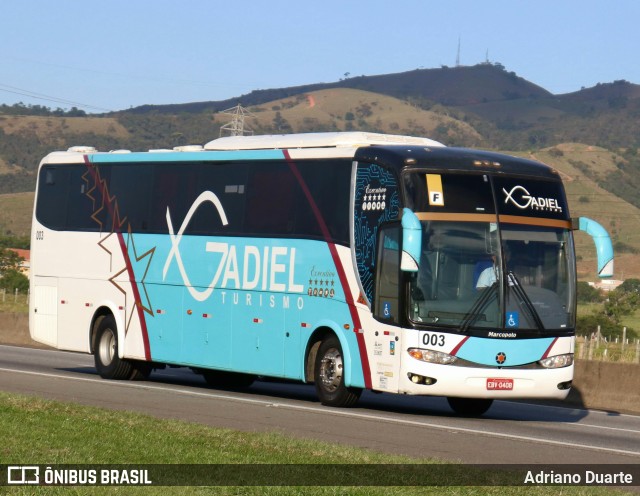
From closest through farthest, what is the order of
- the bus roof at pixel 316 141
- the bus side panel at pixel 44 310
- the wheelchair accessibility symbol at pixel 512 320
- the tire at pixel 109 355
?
the wheelchair accessibility symbol at pixel 512 320
the bus roof at pixel 316 141
the tire at pixel 109 355
the bus side panel at pixel 44 310

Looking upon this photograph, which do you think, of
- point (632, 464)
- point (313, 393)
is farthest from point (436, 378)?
point (313, 393)

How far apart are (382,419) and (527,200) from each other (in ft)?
11.8

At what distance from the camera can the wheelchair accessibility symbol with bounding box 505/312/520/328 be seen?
17.9 metres

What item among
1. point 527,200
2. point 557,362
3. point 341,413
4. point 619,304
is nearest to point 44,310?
point 341,413

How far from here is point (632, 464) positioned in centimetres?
1407

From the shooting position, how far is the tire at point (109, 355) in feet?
78.0

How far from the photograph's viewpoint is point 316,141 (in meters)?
20.2

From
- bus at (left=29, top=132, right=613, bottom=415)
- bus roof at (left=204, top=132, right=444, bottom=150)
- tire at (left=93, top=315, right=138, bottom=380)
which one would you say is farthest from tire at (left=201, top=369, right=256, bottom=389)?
bus roof at (left=204, top=132, right=444, bottom=150)

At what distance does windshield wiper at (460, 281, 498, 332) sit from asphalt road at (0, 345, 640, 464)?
133 centimetres

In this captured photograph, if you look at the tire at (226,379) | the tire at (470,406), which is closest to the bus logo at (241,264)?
A: the tire at (226,379)

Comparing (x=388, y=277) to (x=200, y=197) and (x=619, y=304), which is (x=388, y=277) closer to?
(x=200, y=197)

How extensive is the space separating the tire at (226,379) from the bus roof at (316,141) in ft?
12.7

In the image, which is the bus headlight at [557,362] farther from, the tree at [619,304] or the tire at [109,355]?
the tree at [619,304]

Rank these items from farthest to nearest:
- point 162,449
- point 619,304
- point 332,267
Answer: point 619,304 → point 332,267 → point 162,449
